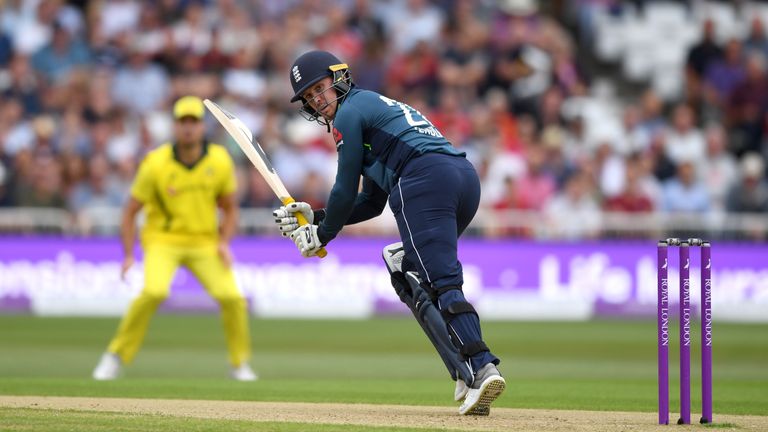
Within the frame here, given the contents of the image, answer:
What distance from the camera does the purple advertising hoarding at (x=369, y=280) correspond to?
18.5 metres

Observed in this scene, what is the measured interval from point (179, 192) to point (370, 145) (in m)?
4.22

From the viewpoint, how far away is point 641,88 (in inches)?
946

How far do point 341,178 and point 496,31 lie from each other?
14690 millimetres

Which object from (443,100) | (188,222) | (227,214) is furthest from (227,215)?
(443,100)

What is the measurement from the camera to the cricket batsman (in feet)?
26.3

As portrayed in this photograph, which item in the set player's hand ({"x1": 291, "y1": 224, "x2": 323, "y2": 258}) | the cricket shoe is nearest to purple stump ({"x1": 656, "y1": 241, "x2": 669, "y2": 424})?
the cricket shoe

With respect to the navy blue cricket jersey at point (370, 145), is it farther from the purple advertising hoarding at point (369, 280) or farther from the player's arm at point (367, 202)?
the purple advertising hoarding at point (369, 280)

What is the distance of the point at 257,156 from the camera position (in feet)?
29.3

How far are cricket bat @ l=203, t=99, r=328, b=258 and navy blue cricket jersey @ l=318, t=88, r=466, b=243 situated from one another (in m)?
0.42

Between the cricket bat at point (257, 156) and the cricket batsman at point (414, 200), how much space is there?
20 centimetres

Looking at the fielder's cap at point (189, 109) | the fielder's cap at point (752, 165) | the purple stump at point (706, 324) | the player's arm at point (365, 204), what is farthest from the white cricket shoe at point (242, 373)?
the fielder's cap at point (752, 165)

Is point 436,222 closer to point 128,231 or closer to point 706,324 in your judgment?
point 706,324

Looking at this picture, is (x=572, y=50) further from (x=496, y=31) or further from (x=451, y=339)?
(x=451, y=339)

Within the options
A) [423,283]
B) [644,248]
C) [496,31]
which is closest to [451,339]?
[423,283]
